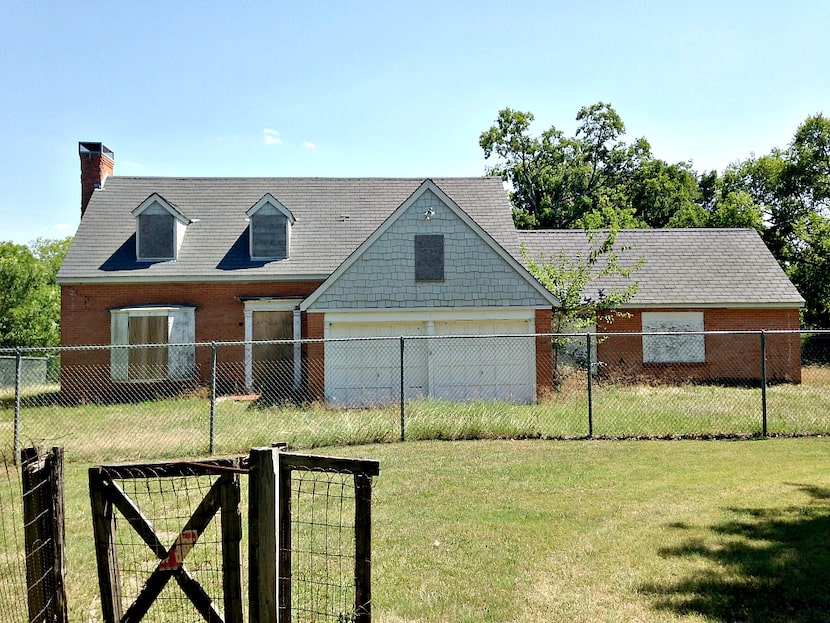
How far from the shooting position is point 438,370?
1673cm

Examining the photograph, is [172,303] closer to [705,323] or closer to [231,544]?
[705,323]

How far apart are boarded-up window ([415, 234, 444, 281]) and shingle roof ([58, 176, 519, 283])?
3705 millimetres

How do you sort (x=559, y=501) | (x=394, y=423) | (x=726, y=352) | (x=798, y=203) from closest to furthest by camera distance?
1. (x=559, y=501)
2. (x=394, y=423)
3. (x=726, y=352)
4. (x=798, y=203)

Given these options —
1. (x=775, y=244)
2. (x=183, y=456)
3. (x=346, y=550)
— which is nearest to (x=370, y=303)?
(x=183, y=456)

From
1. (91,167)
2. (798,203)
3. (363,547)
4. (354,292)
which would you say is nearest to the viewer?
(363,547)

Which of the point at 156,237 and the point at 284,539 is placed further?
the point at 156,237

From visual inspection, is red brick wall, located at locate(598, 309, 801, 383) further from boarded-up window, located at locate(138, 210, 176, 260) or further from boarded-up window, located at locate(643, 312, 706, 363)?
boarded-up window, located at locate(138, 210, 176, 260)

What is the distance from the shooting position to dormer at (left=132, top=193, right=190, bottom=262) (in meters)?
20.3

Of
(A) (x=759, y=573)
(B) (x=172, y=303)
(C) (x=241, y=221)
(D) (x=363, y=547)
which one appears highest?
(C) (x=241, y=221)

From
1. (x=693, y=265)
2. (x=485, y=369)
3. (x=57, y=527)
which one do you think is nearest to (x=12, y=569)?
(x=57, y=527)

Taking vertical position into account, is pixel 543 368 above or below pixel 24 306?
below

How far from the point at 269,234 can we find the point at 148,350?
16.5ft

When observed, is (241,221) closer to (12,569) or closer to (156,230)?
(156,230)

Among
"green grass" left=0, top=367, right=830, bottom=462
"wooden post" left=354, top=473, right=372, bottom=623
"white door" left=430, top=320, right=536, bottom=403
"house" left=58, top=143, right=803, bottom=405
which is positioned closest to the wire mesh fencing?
"wooden post" left=354, top=473, right=372, bottom=623
